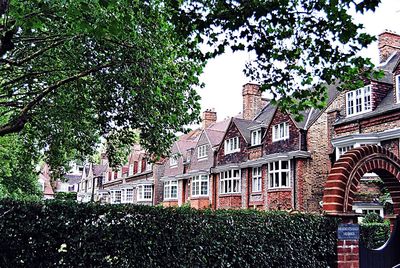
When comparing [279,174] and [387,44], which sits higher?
[387,44]

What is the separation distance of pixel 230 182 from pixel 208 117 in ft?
39.1

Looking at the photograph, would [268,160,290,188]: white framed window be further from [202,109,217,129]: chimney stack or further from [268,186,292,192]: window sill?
[202,109,217,129]: chimney stack

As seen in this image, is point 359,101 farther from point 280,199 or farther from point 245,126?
point 245,126

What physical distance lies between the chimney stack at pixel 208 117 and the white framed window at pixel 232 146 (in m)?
8.46

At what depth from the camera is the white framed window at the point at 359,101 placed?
2492cm

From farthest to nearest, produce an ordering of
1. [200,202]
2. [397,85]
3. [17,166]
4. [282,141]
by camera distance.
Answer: [200,202]
[282,141]
[397,85]
[17,166]

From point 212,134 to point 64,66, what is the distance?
102 ft

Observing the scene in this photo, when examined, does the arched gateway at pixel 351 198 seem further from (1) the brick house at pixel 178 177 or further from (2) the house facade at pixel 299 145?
(1) the brick house at pixel 178 177

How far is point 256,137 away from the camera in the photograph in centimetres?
3325

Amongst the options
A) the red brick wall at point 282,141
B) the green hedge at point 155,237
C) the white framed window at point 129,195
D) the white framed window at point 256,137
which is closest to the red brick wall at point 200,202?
the white framed window at point 256,137

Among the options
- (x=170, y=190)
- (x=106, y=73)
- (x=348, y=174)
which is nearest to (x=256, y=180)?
(x=170, y=190)

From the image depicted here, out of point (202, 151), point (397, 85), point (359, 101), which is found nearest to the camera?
point (397, 85)

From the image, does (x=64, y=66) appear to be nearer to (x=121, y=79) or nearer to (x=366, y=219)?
(x=121, y=79)

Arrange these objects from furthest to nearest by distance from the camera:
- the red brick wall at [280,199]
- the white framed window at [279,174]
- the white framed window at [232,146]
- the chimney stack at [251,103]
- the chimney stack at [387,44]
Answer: the chimney stack at [251,103]
the white framed window at [232,146]
the white framed window at [279,174]
the red brick wall at [280,199]
the chimney stack at [387,44]
